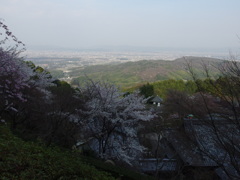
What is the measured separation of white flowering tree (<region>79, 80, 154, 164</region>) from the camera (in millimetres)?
8047

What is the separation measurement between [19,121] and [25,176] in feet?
20.1

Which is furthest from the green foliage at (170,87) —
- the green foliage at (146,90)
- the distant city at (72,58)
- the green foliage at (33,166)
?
the green foliage at (33,166)

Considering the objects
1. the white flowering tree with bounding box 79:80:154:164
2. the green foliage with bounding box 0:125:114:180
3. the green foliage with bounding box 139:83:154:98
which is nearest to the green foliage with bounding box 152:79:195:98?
the green foliage with bounding box 139:83:154:98

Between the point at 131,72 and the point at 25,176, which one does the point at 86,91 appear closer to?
the point at 25,176

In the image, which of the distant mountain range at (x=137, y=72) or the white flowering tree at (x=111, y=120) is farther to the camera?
the distant mountain range at (x=137, y=72)

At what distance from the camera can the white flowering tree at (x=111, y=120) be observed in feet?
26.4

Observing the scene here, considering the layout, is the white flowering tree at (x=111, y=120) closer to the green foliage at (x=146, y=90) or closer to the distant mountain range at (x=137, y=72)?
the green foliage at (x=146, y=90)

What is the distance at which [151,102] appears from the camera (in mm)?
28797

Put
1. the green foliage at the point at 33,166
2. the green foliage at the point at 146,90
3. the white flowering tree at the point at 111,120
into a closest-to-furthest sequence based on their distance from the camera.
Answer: the green foliage at the point at 33,166, the white flowering tree at the point at 111,120, the green foliage at the point at 146,90

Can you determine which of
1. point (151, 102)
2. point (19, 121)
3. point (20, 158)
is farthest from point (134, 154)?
point (151, 102)

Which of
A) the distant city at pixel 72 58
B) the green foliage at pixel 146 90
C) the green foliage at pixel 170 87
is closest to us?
the green foliage at pixel 146 90

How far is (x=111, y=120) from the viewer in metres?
7.73

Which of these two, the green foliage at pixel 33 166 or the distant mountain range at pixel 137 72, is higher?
the green foliage at pixel 33 166

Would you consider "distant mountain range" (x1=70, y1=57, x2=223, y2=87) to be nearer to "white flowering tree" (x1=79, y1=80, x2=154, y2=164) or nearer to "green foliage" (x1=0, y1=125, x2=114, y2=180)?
"white flowering tree" (x1=79, y1=80, x2=154, y2=164)
